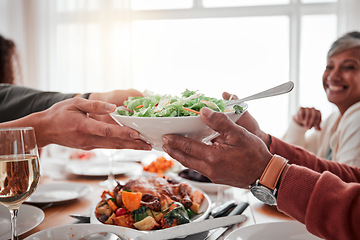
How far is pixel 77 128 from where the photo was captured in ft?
3.92

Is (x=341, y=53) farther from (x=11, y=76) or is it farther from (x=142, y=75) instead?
(x=142, y=75)

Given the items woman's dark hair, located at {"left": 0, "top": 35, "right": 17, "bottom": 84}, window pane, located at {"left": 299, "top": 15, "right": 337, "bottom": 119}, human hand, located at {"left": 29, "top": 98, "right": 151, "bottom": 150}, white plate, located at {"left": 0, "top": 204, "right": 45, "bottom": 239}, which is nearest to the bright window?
window pane, located at {"left": 299, "top": 15, "right": 337, "bottom": 119}

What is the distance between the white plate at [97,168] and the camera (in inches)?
75.7

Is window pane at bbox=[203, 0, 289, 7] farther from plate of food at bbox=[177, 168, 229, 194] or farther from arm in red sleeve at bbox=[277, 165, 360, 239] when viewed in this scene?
arm in red sleeve at bbox=[277, 165, 360, 239]

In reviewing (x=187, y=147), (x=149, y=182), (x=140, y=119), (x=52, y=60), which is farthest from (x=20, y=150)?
(x=52, y=60)

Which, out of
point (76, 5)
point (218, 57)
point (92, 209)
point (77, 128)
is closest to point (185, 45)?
point (218, 57)

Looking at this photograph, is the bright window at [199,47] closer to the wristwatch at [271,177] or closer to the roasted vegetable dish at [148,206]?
the roasted vegetable dish at [148,206]

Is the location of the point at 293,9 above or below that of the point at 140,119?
above

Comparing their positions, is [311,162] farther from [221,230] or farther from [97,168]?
[97,168]

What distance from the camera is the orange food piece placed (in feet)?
3.59

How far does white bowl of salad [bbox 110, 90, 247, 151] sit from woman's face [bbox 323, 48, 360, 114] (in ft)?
5.66

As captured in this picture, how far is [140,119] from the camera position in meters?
0.87

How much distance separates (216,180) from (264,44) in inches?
170

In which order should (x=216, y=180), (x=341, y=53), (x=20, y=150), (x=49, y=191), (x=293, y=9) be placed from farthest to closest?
(x=293, y=9) < (x=341, y=53) < (x=49, y=191) < (x=216, y=180) < (x=20, y=150)
